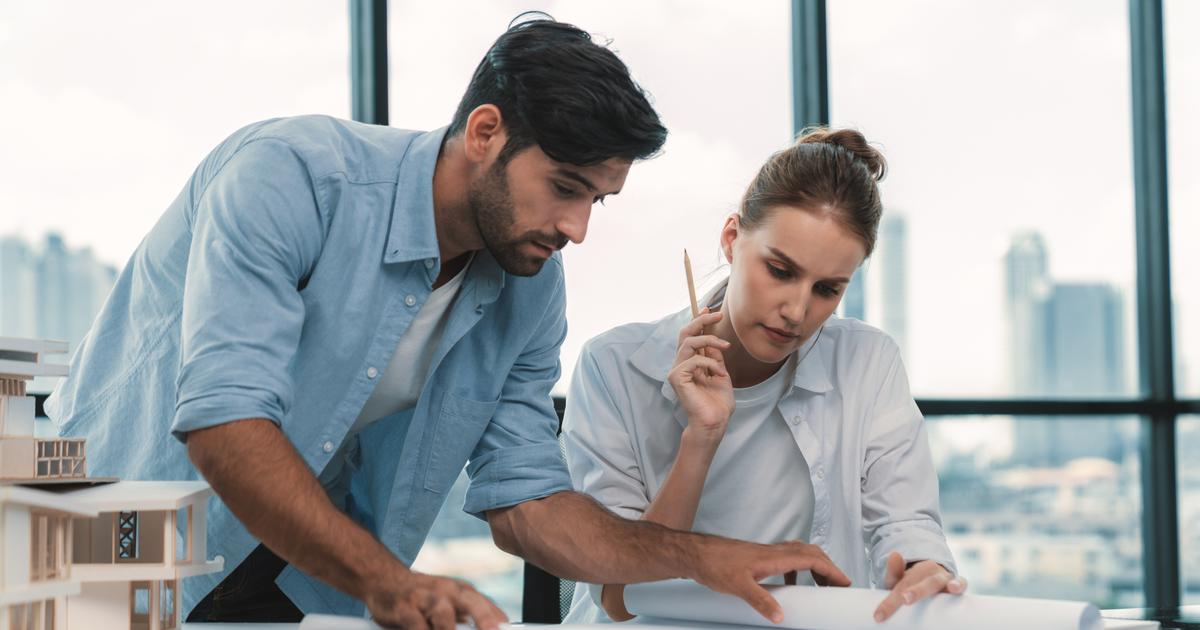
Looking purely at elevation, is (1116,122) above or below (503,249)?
above

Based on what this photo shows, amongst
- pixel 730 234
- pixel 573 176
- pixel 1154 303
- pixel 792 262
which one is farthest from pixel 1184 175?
pixel 573 176

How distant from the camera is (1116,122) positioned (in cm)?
351

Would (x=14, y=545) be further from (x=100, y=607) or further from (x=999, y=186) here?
(x=999, y=186)

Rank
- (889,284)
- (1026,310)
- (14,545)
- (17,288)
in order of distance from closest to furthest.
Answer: (14,545) < (17,288) < (889,284) < (1026,310)

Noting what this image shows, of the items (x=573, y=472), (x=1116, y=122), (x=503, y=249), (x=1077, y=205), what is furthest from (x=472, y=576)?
(x=1116, y=122)

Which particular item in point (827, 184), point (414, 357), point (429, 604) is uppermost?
point (827, 184)

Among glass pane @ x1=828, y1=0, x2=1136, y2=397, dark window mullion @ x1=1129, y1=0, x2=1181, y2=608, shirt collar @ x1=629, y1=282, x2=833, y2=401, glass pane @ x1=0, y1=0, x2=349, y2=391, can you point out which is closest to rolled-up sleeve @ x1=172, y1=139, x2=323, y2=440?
shirt collar @ x1=629, y1=282, x2=833, y2=401

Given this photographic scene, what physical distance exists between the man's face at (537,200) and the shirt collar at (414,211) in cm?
7

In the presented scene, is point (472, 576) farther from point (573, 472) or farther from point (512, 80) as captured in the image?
point (512, 80)

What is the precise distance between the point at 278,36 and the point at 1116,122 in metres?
2.40

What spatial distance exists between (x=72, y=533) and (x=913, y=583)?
84cm

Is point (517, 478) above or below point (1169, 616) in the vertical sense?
above

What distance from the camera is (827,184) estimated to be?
1673 mm

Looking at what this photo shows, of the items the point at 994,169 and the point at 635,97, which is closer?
the point at 635,97
